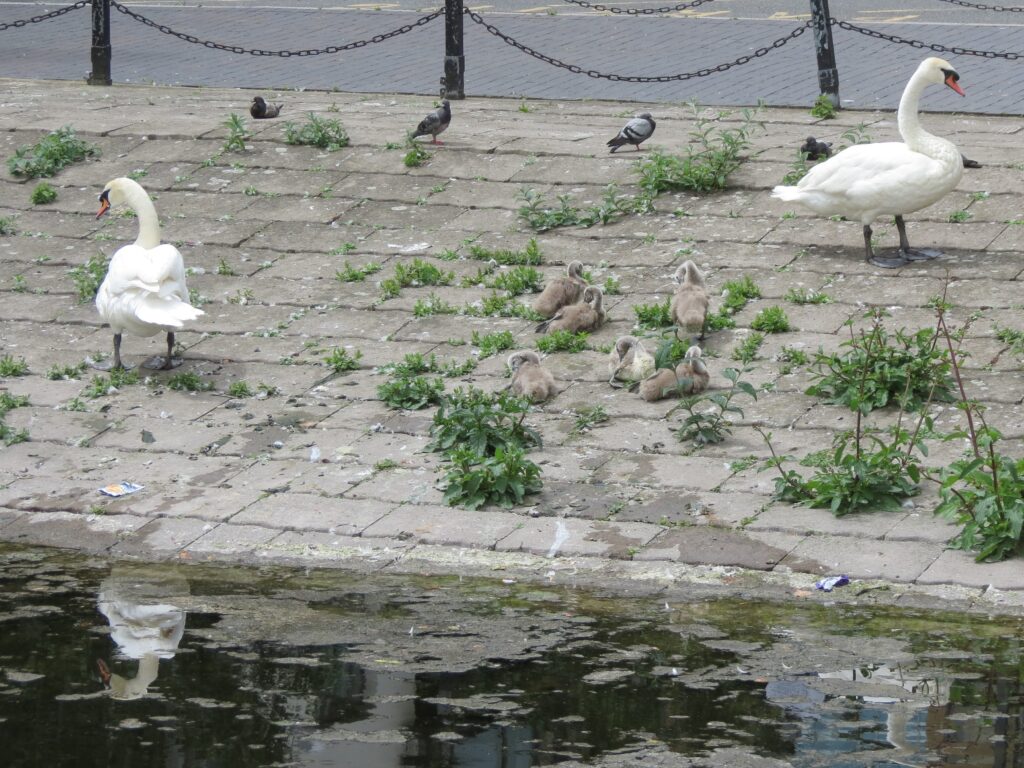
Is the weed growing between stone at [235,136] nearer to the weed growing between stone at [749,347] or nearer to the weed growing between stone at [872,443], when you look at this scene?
the weed growing between stone at [749,347]

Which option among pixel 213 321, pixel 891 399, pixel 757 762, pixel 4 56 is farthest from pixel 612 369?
pixel 4 56

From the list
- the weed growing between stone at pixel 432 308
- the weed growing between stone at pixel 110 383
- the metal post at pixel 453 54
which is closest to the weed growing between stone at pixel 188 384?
the weed growing between stone at pixel 110 383

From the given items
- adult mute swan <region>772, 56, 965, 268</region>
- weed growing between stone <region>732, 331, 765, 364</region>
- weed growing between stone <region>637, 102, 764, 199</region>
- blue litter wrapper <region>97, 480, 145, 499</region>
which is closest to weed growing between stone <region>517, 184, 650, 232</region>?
weed growing between stone <region>637, 102, 764, 199</region>

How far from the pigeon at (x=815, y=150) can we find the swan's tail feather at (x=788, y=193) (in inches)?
42.2

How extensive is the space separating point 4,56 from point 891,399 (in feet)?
43.6

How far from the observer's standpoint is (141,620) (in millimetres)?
6195

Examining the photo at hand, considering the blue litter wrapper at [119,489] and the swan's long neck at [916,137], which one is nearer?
the blue litter wrapper at [119,489]

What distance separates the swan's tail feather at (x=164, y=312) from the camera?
8.72 metres

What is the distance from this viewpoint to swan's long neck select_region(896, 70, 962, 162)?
931cm

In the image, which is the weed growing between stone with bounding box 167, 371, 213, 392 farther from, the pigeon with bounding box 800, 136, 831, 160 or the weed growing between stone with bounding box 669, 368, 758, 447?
the pigeon with bounding box 800, 136, 831, 160

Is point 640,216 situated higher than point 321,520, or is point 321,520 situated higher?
point 640,216

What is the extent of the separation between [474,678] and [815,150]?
6.34 metres

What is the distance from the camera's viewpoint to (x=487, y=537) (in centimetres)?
698

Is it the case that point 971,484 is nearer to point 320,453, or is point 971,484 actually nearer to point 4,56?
point 320,453
